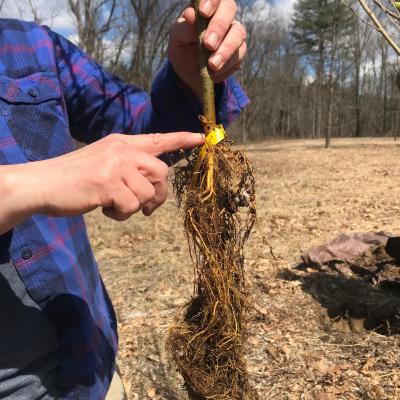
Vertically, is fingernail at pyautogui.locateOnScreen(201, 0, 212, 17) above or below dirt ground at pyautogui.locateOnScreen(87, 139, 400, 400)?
above

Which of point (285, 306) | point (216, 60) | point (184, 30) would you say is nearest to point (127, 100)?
point (184, 30)

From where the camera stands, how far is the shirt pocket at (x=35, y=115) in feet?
4.37

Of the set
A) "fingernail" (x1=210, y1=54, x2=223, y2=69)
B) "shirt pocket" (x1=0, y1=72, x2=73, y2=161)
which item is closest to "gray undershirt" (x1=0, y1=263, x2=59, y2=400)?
"shirt pocket" (x1=0, y1=72, x2=73, y2=161)

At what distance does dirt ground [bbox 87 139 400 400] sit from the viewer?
115 inches

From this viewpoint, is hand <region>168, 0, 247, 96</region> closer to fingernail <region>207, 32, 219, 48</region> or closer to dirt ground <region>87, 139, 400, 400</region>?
fingernail <region>207, 32, 219, 48</region>

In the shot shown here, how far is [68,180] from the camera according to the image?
91 cm

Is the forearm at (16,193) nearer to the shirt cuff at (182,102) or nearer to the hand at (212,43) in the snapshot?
the hand at (212,43)

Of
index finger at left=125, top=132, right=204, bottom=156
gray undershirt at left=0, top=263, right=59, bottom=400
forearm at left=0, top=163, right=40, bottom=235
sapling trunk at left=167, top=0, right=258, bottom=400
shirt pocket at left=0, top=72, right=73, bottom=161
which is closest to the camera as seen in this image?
forearm at left=0, top=163, right=40, bottom=235

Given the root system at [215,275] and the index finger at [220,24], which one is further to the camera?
the root system at [215,275]

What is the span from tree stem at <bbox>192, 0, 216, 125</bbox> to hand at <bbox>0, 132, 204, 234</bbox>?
47cm

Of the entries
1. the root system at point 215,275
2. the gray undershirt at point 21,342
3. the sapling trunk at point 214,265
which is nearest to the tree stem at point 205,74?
the sapling trunk at point 214,265

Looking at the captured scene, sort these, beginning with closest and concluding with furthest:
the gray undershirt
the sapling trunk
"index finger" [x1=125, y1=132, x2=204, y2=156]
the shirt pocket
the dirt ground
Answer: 1. "index finger" [x1=125, y1=132, x2=204, y2=156]
2. the gray undershirt
3. the shirt pocket
4. the sapling trunk
5. the dirt ground

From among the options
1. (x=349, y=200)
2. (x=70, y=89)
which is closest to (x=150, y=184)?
(x=70, y=89)

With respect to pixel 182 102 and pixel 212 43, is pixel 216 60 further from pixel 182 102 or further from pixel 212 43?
pixel 182 102
